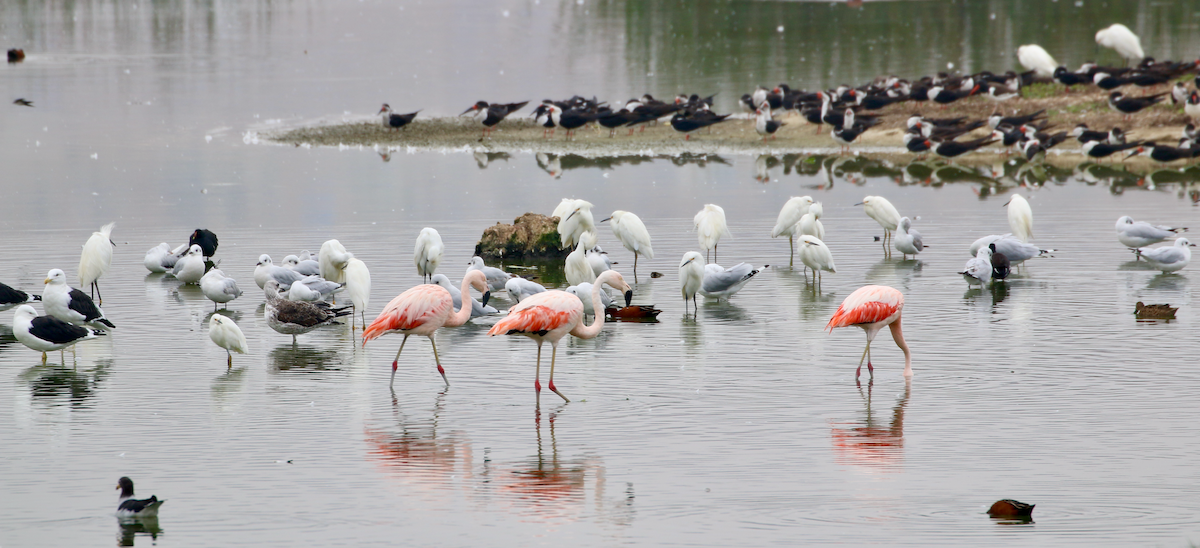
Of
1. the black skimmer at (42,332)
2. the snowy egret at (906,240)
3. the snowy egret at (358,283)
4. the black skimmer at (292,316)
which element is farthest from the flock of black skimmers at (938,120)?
the black skimmer at (42,332)

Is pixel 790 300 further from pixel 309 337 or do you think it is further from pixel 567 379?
pixel 309 337

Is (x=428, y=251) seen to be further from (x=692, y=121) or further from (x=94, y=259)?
(x=692, y=121)

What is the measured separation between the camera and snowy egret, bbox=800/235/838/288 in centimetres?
1380

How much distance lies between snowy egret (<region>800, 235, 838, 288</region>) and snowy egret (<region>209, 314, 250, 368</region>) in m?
6.39

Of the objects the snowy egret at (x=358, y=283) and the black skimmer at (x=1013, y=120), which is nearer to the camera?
the snowy egret at (x=358, y=283)

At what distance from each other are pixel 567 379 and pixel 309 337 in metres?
3.07

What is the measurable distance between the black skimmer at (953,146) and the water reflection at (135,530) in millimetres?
21666

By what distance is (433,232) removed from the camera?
45.5 feet

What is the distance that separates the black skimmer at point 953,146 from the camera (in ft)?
84.3

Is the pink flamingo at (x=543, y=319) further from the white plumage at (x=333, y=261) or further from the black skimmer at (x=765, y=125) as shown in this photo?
the black skimmer at (x=765, y=125)

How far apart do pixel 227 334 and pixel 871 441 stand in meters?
5.38

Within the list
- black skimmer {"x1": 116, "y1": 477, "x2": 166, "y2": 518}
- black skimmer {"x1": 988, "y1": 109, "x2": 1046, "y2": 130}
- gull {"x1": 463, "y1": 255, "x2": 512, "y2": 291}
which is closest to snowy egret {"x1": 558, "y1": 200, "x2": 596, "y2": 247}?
gull {"x1": 463, "y1": 255, "x2": 512, "y2": 291}

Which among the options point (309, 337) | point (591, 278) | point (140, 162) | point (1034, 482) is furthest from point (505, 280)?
point (140, 162)

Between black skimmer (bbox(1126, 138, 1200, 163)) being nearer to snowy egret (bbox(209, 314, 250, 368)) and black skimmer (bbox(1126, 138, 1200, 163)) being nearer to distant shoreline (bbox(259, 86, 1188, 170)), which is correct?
distant shoreline (bbox(259, 86, 1188, 170))
